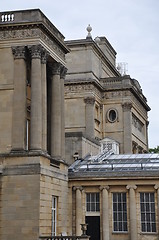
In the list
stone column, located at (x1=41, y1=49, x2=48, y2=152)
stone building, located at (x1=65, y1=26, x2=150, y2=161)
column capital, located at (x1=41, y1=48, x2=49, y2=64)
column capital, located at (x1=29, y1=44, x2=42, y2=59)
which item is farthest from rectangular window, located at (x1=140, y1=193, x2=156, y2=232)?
stone building, located at (x1=65, y1=26, x2=150, y2=161)

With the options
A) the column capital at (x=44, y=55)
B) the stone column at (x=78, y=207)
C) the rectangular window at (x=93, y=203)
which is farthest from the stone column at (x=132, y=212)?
the column capital at (x=44, y=55)

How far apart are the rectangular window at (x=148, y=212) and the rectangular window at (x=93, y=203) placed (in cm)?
343

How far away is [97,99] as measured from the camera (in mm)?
56781

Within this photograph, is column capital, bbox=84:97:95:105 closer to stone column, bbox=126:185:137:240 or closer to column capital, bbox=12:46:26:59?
stone column, bbox=126:185:137:240

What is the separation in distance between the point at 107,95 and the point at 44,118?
85.9 feet

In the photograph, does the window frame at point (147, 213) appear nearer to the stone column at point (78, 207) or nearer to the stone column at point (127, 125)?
the stone column at point (78, 207)

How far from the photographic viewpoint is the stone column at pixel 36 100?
105ft

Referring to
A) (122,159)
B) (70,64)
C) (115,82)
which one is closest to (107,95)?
(115,82)

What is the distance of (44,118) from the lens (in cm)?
3341

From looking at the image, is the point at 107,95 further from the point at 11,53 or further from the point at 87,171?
the point at 11,53

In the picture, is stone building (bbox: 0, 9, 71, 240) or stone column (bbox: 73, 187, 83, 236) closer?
stone building (bbox: 0, 9, 71, 240)

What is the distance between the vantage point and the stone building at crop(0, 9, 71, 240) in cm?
3100

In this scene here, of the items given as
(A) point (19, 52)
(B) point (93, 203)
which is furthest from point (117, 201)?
(A) point (19, 52)

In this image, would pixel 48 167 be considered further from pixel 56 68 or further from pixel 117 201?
pixel 56 68
